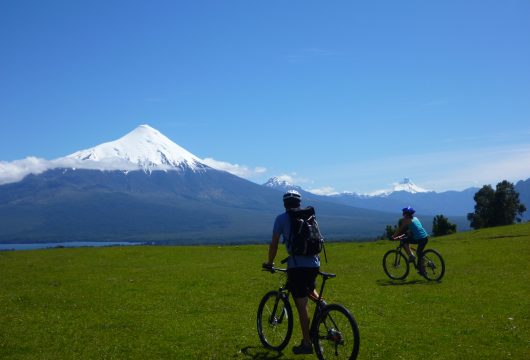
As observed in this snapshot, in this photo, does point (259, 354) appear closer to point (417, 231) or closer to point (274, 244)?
point (274, 244)

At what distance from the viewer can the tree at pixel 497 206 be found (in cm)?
10650

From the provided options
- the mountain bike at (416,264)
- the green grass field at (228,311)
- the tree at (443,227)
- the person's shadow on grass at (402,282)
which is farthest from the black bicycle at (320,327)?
the tree at (443,227)

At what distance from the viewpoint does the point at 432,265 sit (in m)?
22.5

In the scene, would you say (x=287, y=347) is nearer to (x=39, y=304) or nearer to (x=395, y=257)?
(x=39, y=304)

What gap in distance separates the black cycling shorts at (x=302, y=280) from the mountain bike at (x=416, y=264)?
42.7 feet

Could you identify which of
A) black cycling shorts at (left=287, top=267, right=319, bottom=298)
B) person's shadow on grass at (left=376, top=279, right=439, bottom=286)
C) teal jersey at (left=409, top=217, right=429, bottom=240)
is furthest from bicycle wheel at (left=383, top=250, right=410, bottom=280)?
black cycling shorts at (left=287, top=267, right=319, bottom=298)

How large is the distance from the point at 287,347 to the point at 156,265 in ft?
75.5

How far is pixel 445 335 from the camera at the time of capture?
1287 centimetres

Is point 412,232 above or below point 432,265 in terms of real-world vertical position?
above

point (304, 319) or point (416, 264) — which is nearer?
point (304, 319)

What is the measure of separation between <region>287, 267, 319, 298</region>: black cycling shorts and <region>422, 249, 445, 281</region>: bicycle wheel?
43.0 feet

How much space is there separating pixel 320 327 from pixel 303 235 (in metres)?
2.09

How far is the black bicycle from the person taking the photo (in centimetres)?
1029

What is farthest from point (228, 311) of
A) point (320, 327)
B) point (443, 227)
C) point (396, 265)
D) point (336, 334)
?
point (443, 227)
